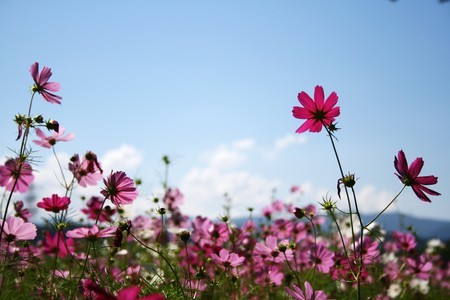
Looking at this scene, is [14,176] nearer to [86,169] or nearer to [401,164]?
[86,169]

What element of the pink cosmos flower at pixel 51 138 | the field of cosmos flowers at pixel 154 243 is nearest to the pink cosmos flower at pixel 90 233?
the field of cosmos flowers at pixel 154 243

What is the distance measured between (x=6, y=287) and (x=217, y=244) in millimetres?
1034

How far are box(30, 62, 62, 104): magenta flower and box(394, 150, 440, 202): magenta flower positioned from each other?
4.04ft

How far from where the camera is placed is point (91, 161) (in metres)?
1.78

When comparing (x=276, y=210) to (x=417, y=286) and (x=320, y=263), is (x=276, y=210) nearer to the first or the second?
(x=417, y=286)

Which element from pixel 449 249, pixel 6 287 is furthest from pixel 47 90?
pixel 449 249

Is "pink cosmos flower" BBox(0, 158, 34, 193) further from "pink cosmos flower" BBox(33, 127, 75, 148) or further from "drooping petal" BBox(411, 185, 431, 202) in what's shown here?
"drooping petal" BBox(411, 185, 431, 202)

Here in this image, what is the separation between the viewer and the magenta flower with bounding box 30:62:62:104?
148 cm

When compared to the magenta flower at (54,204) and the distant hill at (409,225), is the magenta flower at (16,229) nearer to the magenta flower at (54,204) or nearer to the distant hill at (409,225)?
the magenta flower at (54,204)

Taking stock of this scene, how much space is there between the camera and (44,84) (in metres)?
1.52

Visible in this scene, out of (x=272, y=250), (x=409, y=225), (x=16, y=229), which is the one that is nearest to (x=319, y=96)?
(x=272, y=250)

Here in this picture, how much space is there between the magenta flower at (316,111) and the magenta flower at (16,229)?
3.54 feet

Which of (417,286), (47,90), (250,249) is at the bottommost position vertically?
(417,286)

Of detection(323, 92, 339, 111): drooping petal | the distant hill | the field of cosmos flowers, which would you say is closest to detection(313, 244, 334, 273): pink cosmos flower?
the field of cosmos flowers
